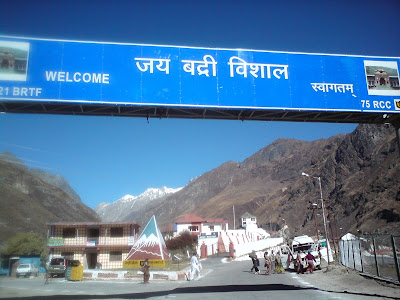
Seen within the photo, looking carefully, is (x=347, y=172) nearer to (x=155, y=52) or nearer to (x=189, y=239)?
(x=189, y=239)

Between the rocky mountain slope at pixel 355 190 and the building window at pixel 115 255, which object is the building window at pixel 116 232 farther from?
the rocky mountain slope at pixel 355 190

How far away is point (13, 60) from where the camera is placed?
512 inches

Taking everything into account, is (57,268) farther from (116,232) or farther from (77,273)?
(116,232)

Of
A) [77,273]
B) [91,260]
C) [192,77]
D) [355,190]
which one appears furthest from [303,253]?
[355,190]

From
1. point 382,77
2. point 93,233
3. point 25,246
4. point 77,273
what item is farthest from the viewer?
point 93,233

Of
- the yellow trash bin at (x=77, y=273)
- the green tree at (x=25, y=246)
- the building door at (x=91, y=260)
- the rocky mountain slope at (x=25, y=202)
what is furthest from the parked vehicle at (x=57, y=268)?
the rocky mountain slope at (x=25, y=202)

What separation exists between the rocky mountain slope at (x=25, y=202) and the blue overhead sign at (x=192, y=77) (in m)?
33.4

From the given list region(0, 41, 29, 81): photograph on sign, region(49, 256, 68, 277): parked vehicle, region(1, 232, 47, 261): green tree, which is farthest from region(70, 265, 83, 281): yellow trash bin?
region(1, 232, 47, 261): green tree

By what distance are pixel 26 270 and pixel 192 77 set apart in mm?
27184

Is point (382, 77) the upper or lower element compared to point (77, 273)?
upper

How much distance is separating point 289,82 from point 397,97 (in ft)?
14.0

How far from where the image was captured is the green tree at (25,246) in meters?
40.7

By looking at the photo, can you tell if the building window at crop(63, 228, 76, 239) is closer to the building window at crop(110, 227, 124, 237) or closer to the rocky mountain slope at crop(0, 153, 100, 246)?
the building window at crop(110, 227, 124, 237)

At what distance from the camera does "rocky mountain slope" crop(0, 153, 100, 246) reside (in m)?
54.5
